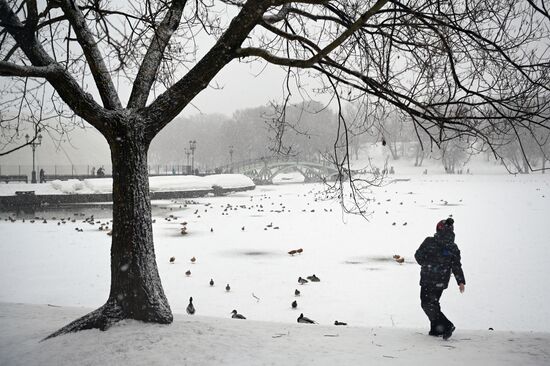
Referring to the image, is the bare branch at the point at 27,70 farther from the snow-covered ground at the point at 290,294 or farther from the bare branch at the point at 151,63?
the snow-covered ground at the point at 290,294

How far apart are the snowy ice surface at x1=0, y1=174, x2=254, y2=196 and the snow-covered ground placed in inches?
506

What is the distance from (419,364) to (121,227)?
3.36 metres

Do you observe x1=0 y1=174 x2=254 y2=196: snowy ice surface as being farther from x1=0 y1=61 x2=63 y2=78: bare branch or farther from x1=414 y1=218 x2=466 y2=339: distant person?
x1=414 y1=218 x2=466 y2=339: distant person

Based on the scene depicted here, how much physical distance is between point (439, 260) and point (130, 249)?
3631mm

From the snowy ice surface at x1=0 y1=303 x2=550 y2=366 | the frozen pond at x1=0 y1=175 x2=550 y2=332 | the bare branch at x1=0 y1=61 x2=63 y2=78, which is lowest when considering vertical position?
the frozen pond at x1=0 y1=175 x2=550 y2=332

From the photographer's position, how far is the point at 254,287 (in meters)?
7.47

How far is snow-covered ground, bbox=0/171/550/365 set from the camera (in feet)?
13.4

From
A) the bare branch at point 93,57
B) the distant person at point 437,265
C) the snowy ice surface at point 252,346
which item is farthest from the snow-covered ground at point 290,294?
the bare branch at point 93,57

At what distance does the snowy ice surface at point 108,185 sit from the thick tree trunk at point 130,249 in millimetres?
25285

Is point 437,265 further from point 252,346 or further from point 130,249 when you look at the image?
point 130,249

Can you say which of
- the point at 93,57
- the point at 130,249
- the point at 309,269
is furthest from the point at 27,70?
the point at 309,269

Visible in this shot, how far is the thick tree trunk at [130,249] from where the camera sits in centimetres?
458

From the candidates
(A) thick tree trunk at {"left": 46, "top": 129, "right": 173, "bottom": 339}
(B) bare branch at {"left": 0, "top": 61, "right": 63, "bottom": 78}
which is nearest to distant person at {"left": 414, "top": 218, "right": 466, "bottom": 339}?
(A) thick tree trunk at {"left": 46, "top": 129, "right": 173, "bottom": 339}

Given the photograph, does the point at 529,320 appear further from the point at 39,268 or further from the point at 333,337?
the point at 39,268
